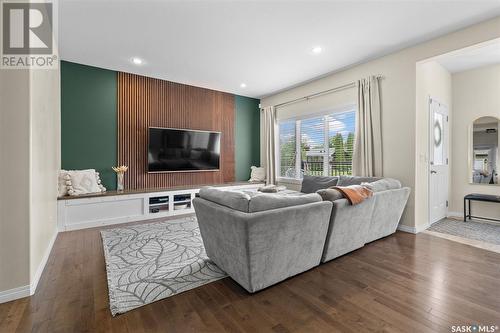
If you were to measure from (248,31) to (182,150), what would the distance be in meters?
2.90

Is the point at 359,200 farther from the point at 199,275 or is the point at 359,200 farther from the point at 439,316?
the point at 199,275

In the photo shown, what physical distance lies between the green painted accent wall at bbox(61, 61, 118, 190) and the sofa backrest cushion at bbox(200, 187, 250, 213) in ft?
10.1

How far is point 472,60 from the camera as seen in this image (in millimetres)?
3883

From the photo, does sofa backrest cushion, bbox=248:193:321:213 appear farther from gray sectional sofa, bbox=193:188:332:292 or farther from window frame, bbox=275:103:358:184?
window frame, bbox=275:103:358:184

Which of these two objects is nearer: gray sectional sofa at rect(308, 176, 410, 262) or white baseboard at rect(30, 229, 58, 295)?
white baseboard at rect(30, 229, 58, 295)

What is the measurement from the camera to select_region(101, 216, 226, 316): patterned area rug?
75.4 inches

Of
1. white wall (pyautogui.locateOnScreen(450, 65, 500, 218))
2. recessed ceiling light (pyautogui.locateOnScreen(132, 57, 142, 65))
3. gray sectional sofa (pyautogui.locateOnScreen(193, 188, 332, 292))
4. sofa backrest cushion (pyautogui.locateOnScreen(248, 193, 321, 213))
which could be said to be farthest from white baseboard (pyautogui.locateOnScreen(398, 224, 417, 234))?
recessed ceiling light (pyautogui.locateOnScreen(132, 57, 142, 65))

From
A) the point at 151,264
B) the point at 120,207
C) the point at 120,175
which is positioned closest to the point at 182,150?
the point at 120,175

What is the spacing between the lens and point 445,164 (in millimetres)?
4316

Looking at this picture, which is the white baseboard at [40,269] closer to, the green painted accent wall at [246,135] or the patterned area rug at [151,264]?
the patterned area rug at [151,264]

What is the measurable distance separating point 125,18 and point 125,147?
8.14ft

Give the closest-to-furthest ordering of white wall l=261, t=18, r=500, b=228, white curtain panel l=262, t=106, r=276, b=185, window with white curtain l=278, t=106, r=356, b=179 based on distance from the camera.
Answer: white wall l=261, t=18, r=500, b=228 → window with white curtain l=278, t=106, r=356, b=179 → white curtain panel l=262, t=106, r=276, b=185

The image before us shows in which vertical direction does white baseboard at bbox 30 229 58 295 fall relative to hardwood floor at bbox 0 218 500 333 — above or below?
above

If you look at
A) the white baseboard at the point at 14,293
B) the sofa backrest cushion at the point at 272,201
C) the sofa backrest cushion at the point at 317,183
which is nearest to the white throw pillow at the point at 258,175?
the sofa backrest cushion at the point at 317,183
